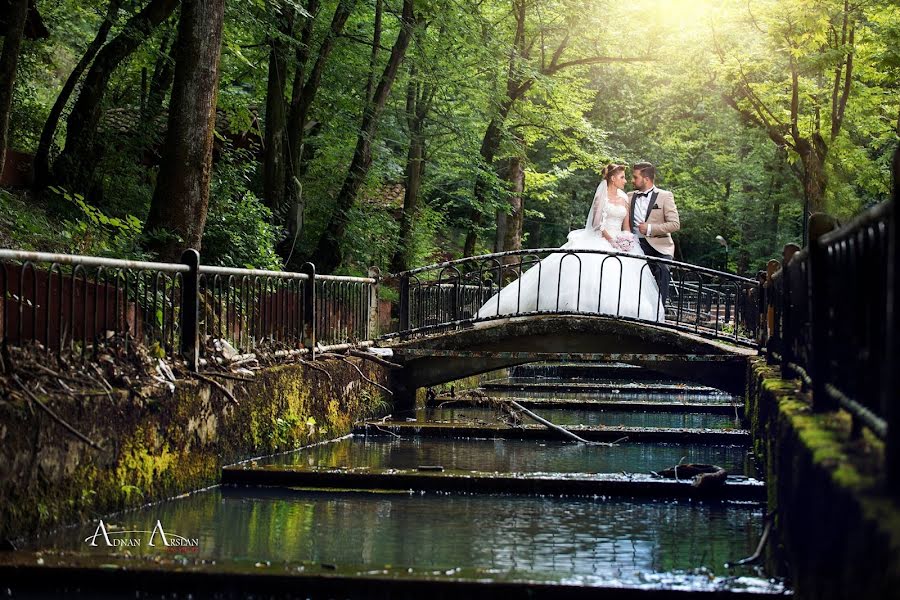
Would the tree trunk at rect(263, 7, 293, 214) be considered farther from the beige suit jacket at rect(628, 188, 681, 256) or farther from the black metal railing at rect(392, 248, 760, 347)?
the beige suit jacket at rect(628, 188, 681, 256)

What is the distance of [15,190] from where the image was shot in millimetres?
17609

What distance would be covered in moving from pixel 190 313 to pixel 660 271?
871 cm

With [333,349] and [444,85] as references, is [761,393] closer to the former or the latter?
[333,349]

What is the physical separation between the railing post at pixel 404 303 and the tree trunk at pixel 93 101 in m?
5.06

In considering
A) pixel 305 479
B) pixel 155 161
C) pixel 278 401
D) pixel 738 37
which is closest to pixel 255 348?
pixel 278 401

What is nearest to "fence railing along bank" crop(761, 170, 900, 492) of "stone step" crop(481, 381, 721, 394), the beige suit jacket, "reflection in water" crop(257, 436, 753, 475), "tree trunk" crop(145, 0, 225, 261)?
"reflection in water" crop(257, 436, 753, 475)

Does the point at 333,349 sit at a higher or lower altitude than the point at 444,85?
lower

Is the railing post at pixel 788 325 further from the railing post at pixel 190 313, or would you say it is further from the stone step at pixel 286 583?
the railing post at pixel 190 313

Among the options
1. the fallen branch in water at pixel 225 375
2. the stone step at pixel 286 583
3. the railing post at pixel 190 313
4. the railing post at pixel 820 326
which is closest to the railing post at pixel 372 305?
the fallen branch in water at pixel 225 375

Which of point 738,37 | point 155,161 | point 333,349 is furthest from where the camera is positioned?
point 738,37

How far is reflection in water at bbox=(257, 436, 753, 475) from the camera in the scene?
11.5 metres

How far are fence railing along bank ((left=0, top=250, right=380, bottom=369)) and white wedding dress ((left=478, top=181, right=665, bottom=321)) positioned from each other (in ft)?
9.76

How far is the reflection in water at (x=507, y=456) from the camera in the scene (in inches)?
453

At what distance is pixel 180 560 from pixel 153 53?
45.5 ft
